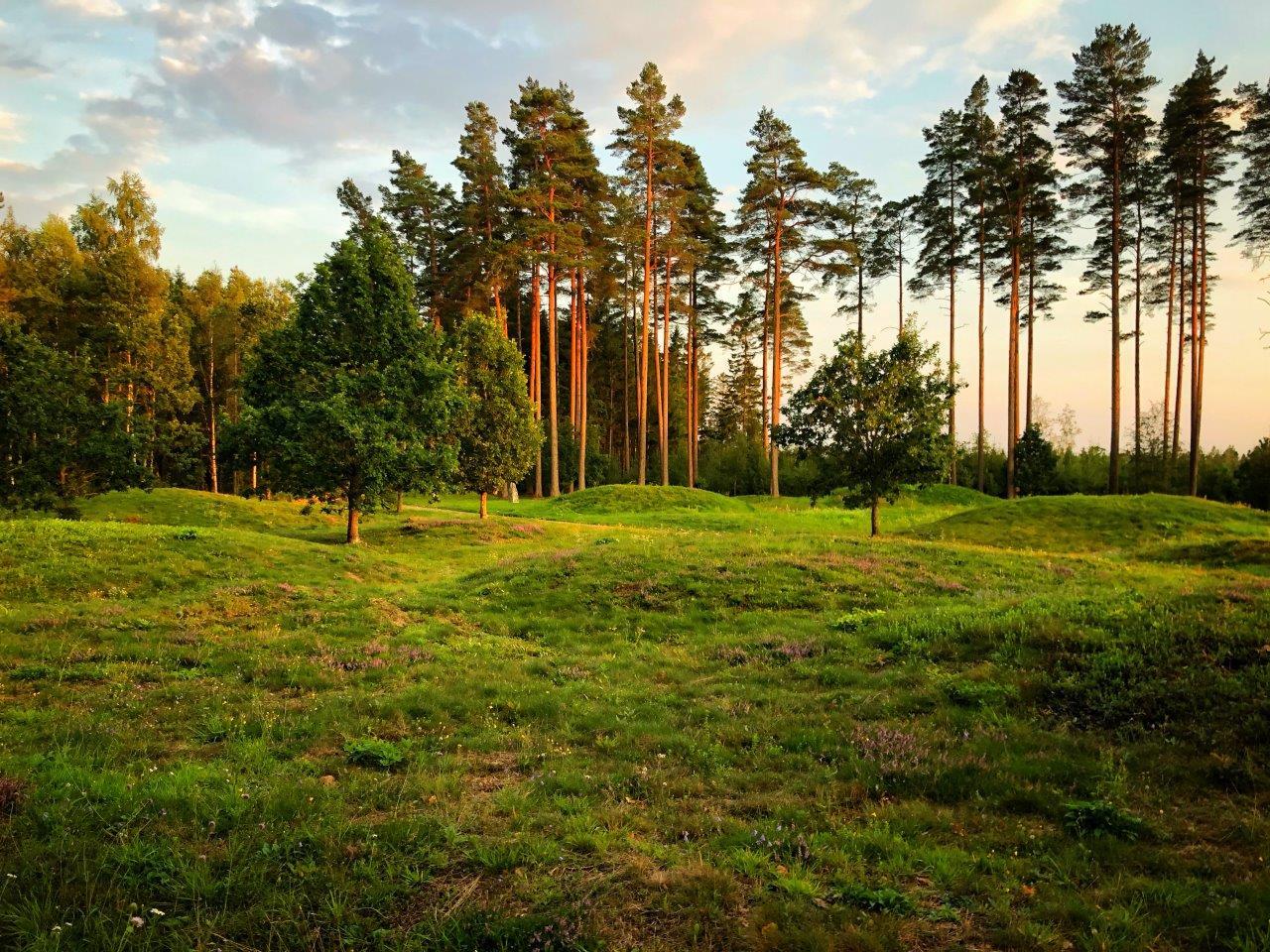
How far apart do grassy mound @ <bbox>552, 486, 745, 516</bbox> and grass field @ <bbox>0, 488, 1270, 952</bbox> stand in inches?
1138

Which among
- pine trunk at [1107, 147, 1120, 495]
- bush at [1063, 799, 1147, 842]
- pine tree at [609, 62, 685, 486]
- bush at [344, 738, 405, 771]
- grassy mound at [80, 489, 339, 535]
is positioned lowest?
bush at [344, 738, 405, 771]

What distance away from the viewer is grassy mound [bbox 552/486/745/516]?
154ft

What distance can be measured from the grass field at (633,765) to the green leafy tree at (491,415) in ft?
72.3

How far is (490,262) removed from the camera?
53781 mm

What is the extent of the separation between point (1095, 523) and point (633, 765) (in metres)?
36.9

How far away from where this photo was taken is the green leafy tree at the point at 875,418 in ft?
96.0

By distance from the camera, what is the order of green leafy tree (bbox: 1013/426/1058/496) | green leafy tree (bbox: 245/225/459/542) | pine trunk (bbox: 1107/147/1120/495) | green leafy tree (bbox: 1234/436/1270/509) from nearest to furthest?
green leafy tree (bbox: 245/225/459/542)
green leafy tree (bbox: 1234/436/1270/509)
pine trunk (bbox: 1107/147/1120/495)
green leafy tree (bbox: 1013/426/1058/496)

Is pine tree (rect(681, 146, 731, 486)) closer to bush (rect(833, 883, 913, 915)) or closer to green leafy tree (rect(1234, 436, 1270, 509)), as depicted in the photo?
green leafy tree (rect(1234, 436, 1270, 509))

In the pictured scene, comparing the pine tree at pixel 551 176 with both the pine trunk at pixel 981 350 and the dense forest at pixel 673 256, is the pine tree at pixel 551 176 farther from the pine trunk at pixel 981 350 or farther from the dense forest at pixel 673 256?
the pine trunk at pixel 981 350

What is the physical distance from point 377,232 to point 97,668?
80.0 feet

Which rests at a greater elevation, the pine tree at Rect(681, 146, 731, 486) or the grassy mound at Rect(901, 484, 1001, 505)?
the pine tree at Rect(681, 146, 731, 486)

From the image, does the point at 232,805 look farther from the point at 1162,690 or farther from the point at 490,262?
the point at 490,262

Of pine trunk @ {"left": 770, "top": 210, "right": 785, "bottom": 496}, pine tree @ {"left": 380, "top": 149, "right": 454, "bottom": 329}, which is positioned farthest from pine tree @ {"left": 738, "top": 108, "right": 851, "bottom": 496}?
pine tree @ {"left": 380, "top": 149, "right": 454, "bottom": 329}

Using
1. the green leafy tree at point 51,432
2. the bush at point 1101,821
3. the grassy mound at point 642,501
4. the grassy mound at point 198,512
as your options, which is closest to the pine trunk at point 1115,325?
the grassy mound at point 642,501
